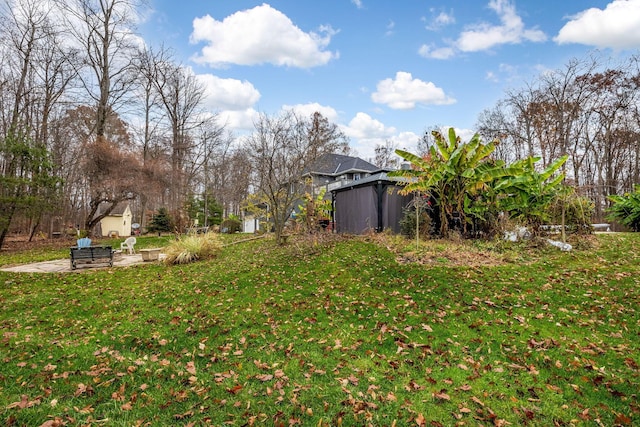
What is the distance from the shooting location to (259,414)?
2855 mm

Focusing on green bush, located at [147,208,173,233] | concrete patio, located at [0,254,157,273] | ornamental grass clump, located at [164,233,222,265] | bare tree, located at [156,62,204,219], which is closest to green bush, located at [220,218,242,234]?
bare tree, located at [156,62,204,219]

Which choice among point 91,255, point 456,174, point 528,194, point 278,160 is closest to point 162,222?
point 91,255

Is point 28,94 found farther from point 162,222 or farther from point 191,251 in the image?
point 191,251

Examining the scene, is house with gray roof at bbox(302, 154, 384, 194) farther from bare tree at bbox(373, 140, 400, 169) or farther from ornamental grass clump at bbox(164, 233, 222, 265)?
ornamental grass clump at bbox(164, 233, 222, 265)

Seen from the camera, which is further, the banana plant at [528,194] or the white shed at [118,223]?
the white shed at [118,223]

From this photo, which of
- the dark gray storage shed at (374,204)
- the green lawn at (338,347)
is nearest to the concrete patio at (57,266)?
the green lawn at (338,347)

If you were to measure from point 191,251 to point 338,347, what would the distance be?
24.7ft

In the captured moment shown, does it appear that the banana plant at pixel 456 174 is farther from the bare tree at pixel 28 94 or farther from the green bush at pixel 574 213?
the bare tree at pixel 28 94

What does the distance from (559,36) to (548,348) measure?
1440cm

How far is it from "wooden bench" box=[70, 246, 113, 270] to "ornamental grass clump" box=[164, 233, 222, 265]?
1663 mm

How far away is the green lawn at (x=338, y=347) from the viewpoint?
2896 millimetres

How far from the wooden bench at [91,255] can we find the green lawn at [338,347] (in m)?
2.15

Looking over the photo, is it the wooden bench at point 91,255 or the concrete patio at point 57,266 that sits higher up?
the wooden bench at point 91,255

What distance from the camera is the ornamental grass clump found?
32.5ft
